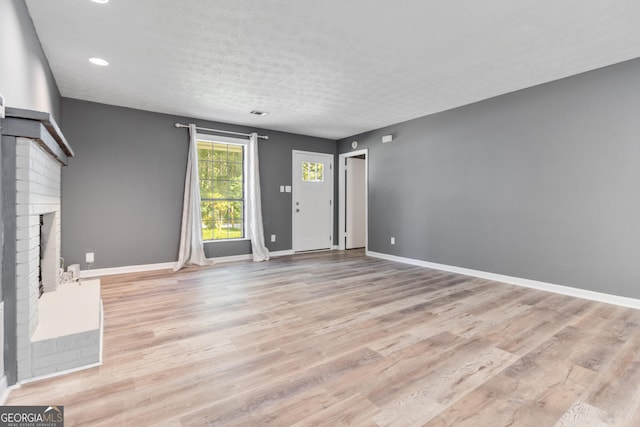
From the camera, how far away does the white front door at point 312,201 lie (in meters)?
6.23

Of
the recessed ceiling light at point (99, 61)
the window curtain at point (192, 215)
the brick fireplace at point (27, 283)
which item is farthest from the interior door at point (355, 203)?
the brick fireplace at point (27, 283)

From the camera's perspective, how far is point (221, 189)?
213 inches

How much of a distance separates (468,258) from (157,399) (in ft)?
13.5

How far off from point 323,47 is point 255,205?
10.8 ft

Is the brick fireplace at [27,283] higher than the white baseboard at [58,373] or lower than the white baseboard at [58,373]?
higher

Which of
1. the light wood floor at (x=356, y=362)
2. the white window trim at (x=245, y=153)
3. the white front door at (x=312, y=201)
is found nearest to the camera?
the light wood floor at (x=356, y=362)

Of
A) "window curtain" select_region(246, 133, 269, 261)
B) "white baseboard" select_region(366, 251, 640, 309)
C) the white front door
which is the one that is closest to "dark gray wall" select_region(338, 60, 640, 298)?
"white baseboard" select_region(366, 251, 640, 309)

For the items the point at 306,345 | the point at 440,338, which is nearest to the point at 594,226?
the point at 440,338

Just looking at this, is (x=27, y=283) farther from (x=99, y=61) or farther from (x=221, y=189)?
(x=221, y=189)

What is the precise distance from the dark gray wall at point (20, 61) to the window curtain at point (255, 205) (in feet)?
9.69

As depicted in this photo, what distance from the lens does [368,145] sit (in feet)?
19.6

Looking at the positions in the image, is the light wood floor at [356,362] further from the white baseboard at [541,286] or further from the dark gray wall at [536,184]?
the dark gray wall at [536,184]

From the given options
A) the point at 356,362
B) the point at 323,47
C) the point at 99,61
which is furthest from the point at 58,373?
the point at 323,47

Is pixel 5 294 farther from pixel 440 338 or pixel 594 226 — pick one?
pixel 594 226
